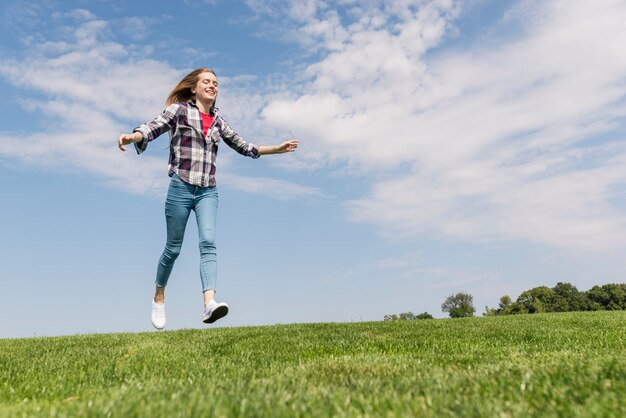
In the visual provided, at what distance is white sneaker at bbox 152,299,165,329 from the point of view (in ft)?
30.6

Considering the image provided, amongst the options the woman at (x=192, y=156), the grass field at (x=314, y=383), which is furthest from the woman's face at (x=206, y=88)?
the grass field at (x=314, y=383)

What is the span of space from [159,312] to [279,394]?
20.9 feet

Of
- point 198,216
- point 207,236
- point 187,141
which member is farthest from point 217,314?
point 187,141

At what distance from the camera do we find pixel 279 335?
32.0ft

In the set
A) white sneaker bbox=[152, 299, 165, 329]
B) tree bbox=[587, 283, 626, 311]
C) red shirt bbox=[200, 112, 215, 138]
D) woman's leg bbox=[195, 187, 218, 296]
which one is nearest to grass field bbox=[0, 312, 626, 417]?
woman's leg bbox=[195, 187, 218, 296]

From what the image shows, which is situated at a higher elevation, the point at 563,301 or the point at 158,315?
the point at 563,301

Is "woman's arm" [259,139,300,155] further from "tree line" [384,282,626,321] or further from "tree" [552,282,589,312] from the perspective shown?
"tree" [552,282,589,312]

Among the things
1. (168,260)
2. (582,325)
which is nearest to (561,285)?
(582,325)

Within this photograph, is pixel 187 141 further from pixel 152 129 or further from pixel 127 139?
pixel 127 139

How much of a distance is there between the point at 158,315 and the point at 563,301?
4530 inches

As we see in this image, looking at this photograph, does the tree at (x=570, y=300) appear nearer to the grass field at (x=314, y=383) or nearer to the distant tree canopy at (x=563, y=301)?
the distant tree canopy at (x=563, y=301)

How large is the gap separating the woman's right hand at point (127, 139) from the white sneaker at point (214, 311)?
2592 millimetres

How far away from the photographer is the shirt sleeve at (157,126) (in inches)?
321

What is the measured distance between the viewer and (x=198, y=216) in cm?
827
